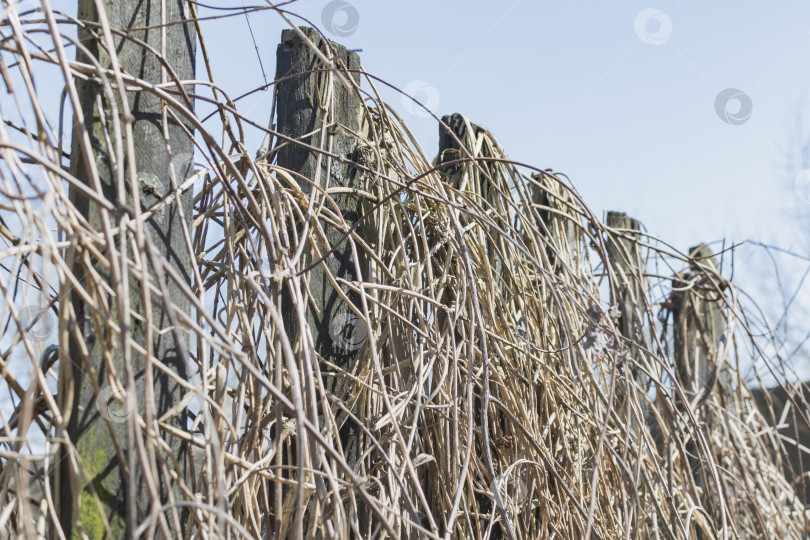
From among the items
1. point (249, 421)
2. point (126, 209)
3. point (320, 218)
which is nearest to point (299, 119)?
point (320, 218)

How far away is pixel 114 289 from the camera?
2.14ft

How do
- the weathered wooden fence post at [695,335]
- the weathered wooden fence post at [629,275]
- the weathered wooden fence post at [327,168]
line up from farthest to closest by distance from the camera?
the weathered wooden fence post at [695,335] → the weathered wooden fence post at [629,275] → the weathered wooden fence post at [327,168]

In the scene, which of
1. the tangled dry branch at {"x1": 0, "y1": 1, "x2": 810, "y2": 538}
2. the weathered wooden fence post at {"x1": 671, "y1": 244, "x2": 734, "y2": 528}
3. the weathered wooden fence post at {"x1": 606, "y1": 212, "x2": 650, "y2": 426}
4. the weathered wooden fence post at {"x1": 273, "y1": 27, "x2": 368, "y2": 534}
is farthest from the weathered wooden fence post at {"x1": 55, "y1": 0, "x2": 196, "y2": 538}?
the weathered wooden fence post at {"x1": 671, "y1": 244, "x2": 734, "y2": 528}

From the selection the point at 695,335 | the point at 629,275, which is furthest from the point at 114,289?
the point at 695,335

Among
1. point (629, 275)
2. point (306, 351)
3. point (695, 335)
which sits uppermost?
point (629, 275)

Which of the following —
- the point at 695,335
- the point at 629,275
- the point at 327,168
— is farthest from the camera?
the point at 695,335

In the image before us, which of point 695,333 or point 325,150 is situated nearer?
point 325,150

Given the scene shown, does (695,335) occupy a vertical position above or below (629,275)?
below

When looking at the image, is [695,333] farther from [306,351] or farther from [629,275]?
[306,351]

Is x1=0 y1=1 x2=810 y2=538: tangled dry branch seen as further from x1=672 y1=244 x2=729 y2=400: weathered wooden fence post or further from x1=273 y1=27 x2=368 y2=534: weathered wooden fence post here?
x1=672 y1=244 x2=729 y2=400: weathered wooden fence post

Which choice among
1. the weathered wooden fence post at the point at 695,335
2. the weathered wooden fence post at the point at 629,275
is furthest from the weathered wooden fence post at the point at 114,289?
the weathered wooden fence post at the point at 695,335

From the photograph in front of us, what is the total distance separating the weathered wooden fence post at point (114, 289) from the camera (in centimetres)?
66

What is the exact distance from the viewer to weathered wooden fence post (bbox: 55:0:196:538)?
2.17 ft

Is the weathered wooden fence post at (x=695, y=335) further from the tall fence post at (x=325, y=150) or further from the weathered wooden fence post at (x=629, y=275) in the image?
the tall fence post at (x=325, y=150)
